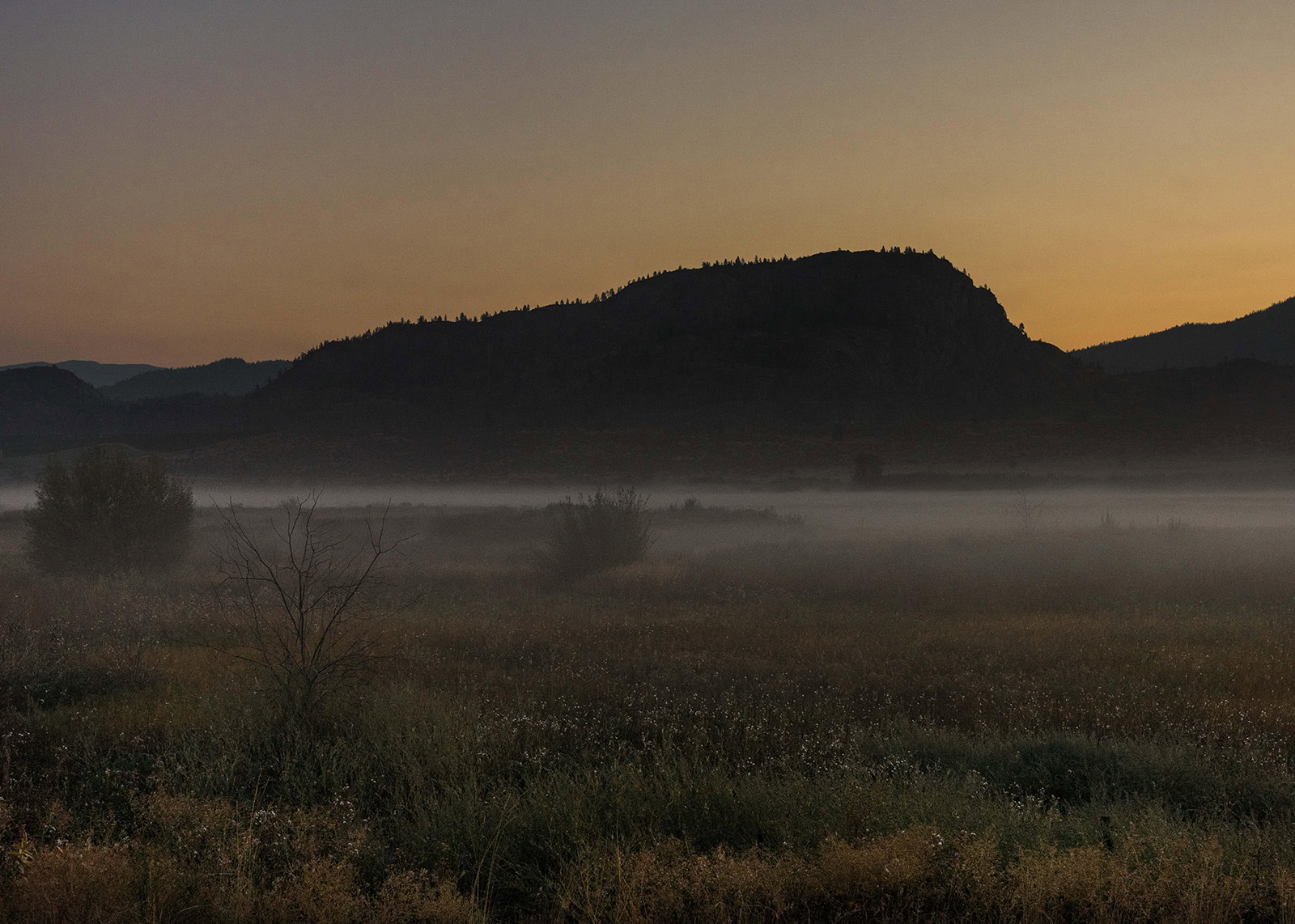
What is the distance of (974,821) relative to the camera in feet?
16.0

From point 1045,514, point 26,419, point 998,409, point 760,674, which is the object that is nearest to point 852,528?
point 1045,514

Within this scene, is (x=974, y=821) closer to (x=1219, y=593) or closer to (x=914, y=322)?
(x=1219, y=593)

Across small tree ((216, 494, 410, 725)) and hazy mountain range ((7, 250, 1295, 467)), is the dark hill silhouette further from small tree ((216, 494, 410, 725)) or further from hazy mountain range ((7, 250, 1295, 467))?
small tree ((216, 494, 410, 725))

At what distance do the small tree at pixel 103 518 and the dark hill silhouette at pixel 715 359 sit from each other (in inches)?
3621

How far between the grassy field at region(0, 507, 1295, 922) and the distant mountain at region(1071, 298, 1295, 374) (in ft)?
515


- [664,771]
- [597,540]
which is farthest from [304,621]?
[597,540]

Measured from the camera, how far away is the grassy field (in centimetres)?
416

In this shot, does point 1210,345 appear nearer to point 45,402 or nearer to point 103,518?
point 103,518

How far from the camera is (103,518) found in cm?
1911

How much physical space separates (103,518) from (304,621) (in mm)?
12372

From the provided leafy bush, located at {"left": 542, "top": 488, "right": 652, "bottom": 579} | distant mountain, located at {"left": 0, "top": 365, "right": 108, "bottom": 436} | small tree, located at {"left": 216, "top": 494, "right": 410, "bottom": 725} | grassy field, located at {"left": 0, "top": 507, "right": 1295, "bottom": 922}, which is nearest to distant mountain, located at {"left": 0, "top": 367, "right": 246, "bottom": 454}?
distant mountain, located at {"left": 0, "top": 365, "right": 108, "bottom": 436}

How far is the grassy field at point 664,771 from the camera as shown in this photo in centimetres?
416

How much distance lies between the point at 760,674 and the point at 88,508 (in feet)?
57.1

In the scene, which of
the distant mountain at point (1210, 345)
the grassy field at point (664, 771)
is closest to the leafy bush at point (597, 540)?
the grassy field at point (664, 771)
